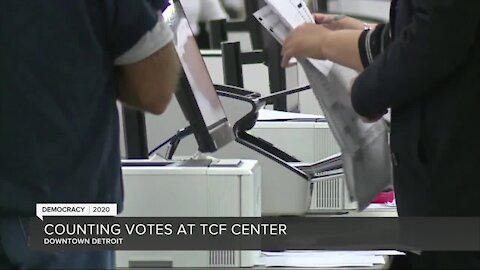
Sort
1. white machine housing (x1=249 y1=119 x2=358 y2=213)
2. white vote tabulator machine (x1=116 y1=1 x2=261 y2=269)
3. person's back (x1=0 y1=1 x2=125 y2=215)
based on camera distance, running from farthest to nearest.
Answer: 1. white machine housing (x1=249 y1=119 x2=358 y2=213)
2. white vote tabulator machine (x1=116 y1=1 x2=261 y2=269)
3. person's back (x1=0 y1=1 x2=125 y2=215)

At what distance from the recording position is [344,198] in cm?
151

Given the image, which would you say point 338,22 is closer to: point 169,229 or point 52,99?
point 169,229

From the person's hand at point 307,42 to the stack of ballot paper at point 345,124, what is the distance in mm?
19

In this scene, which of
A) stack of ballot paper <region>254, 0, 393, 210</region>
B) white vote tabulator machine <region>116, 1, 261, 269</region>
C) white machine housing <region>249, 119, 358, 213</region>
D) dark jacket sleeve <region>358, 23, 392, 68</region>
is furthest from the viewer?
white machine housing <region>249, 119, 358, 213</region>

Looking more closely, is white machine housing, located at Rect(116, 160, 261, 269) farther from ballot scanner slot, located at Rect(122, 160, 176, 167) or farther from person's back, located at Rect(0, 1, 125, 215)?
person's back, located at Rect(0, 1, 125, 215)

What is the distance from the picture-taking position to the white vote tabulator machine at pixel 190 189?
4.66 ft

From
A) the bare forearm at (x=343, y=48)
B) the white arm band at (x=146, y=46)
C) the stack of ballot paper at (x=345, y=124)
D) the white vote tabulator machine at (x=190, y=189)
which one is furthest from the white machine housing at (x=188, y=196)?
the white arm band at (x=146, y=46)

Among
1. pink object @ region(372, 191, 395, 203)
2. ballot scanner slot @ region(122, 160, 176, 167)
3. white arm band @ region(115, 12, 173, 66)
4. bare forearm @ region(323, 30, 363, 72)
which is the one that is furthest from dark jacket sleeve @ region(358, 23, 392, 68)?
ballot scanner slot @ region(122, 160, 176, 167)

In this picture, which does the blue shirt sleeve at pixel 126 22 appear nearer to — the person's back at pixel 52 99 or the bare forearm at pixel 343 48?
the person's back at pixel 52 99

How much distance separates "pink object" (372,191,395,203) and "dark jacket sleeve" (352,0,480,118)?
180 millimetres

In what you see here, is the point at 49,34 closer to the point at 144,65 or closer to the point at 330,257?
the point at 144,65

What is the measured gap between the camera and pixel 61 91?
3.43 ft

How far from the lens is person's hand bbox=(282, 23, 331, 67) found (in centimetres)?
130

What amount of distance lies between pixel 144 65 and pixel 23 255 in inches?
11.3
